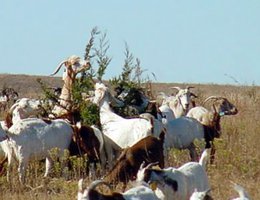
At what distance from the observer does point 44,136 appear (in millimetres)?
14219

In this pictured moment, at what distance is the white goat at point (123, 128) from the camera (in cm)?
1502

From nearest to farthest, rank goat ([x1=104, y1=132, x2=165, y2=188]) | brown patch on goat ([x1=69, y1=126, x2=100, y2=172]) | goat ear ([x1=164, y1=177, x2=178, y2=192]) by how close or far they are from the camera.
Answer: goat ear ([x1=164, y1=177, x2=178, y2=192]) → goat ([x1=104, y1=132, x2=165, y2=188]) → brown patch on goat ([x1=69, y1=126, x2=100, y2=172])

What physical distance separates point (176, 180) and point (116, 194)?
1.48 meters

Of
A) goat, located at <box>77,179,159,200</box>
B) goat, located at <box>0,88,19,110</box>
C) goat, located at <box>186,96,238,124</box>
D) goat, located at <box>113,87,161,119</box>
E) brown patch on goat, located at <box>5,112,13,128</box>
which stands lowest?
goat, located at <box>77,179,159,200</box>

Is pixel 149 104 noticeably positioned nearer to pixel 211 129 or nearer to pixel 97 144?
pixel 211 129

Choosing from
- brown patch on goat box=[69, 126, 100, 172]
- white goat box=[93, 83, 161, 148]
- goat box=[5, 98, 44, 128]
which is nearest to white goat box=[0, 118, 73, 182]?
brown patch on goat box=[69, 126, 100, 172]

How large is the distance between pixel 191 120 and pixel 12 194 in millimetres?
5024

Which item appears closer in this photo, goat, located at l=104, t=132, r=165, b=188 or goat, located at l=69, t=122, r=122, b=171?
goat, located at l=104, t=132, r=165, b=188

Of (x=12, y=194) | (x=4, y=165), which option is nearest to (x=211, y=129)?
(x=4, y=165)

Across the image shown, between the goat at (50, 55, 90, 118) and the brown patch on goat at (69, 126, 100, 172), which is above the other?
the goat at (50, 55, 90, 118)

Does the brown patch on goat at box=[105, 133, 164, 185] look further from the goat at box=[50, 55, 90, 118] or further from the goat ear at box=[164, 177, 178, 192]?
the goat at box=[50, 55, 90, 118]

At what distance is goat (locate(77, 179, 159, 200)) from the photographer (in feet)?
31.0

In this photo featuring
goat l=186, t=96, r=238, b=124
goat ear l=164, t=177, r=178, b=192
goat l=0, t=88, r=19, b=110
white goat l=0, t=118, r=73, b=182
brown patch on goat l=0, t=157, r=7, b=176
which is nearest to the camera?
goat ear l=164, t=177, r=178, b=192

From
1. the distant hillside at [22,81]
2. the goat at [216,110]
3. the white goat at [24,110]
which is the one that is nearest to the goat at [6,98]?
the goat at [216,110]
